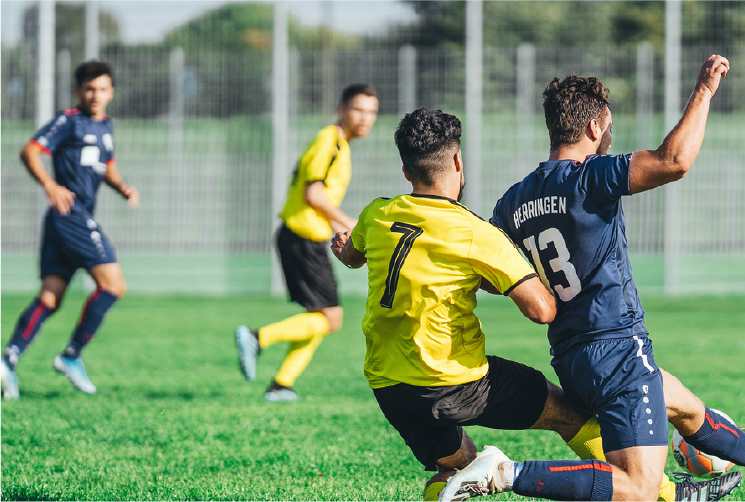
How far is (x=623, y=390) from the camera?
3266 millimetres

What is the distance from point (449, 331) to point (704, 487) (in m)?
1.22

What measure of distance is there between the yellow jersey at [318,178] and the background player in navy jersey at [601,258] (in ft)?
10.8

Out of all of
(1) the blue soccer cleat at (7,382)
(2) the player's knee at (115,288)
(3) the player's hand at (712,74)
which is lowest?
(1) the blue soccer cleat at (7,382)

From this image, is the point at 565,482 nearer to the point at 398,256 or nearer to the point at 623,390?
the point at 623,390

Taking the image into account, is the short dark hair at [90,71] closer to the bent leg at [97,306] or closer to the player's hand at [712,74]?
the bent leg at [97,306]

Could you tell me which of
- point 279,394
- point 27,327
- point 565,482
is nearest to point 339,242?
point 565,482

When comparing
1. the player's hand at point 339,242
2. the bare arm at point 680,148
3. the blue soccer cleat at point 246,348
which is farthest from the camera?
the blue soccer cleat at point 246,348

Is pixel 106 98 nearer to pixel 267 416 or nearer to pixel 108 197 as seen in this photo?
pixel 267 416

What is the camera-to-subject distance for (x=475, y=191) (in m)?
16.7

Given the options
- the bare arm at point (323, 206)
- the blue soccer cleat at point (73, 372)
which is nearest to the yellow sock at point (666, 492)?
the bare arm at point (323, 206)

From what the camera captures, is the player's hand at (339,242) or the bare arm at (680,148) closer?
the bare arm at (680,148)

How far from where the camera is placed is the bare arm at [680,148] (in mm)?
3076

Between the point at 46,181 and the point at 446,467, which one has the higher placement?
the point at 46,181

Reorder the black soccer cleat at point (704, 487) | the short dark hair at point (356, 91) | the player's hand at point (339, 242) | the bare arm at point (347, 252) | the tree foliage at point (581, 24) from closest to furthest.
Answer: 1. the black soccer cleat at point (704, 487)
2. the bare arm at point (347, 252)
3. the player's hand at point (339, 242)
4. the short dark hair at point (356, 91)
5. the tree foliage at point (581, 24)
